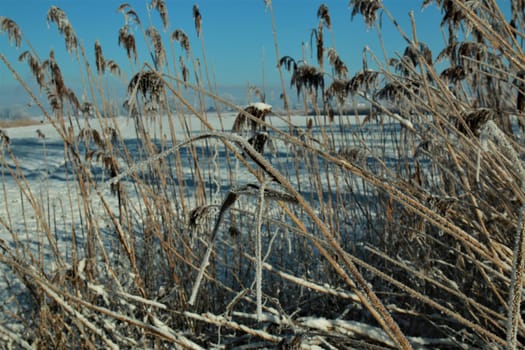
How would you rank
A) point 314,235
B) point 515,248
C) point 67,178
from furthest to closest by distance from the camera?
point 67,178
point 314,235
point 515,248

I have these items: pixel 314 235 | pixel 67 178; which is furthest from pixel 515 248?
pixel 67 178

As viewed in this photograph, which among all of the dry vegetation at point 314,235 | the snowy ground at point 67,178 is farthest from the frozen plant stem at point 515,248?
the dry vegetation at point 314,235

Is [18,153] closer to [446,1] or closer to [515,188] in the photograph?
[446,1]

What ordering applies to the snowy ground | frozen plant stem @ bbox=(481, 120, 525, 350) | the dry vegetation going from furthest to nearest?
the snowy ground → the dry vegetation → frozen plant stem @ bbox=(481, 120, 525, 350)

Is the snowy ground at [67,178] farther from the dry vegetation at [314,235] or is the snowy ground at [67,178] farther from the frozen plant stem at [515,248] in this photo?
the frozen plant stem at [515,248]

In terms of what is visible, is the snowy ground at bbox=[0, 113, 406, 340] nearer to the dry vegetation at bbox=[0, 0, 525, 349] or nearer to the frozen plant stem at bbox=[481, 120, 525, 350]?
the dry vegetation at bbox=[0, 0, 525, 349]

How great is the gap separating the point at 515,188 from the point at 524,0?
1136 mm

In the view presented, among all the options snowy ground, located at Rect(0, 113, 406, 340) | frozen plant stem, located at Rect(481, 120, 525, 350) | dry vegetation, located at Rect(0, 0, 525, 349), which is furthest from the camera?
snowy ground, located at Rect(0, 113, 406, 340)

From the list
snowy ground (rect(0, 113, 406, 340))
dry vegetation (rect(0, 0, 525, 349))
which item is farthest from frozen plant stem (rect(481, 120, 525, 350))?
dry vegetation (rect(0, 0, 525, 349))

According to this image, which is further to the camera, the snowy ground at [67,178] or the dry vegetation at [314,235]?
the snowy ground at [67,178]

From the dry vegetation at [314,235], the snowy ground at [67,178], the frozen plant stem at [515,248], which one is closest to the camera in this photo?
the frozen plant stem at [515,248]

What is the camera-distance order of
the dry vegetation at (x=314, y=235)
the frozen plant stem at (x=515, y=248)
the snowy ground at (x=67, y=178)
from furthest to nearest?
1. the snowy ground at (x=67, y=178)
2. the dry vegetation at (x=314, y=235)
3. the frozen plant stem at (x=515, y=248)

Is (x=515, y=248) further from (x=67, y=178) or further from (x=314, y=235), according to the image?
(x=67, y=178)

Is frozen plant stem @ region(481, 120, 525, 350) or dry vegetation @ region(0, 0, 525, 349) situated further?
dry vegetation @ region(0, 0, 525, 349)
